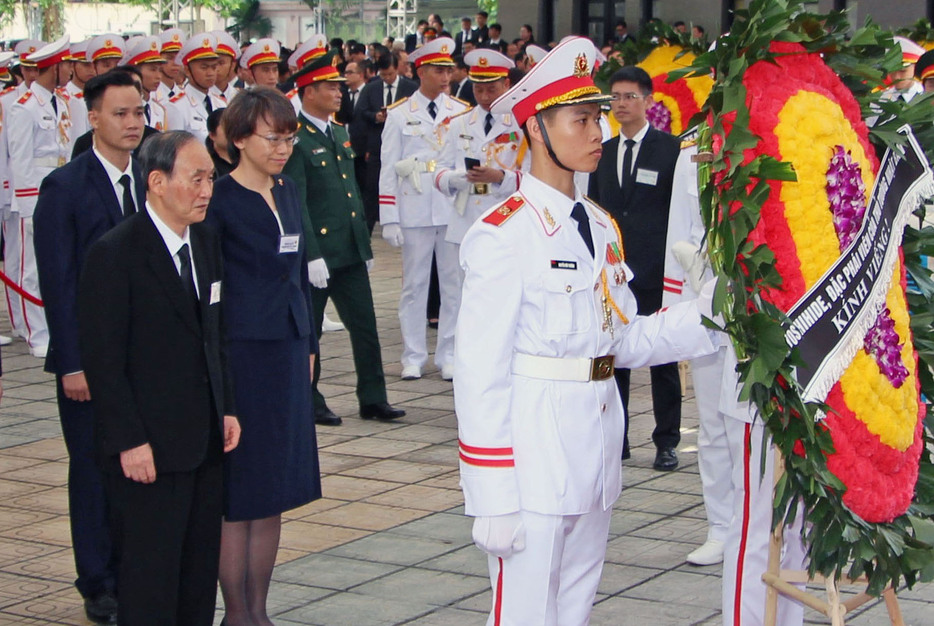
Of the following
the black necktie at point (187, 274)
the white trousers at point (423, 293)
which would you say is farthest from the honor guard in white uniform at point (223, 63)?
the black necktie at point (187, 274)

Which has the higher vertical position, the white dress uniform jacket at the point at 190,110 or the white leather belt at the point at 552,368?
the white dress uniform jacket at the point at 190,110

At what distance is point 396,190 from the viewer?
10.0m

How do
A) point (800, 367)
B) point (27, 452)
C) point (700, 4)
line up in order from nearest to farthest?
point (800, 367)
point (27, 452)
point (700, 4)

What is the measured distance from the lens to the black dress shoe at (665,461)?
7391 mm

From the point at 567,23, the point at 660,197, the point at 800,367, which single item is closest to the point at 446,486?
the point at 660,197

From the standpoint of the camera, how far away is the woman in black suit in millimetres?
5059

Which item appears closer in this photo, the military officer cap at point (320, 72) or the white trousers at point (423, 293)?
the military officer cap at point (320, 72)

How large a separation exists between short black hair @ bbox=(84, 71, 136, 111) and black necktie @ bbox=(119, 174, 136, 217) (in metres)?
0.28

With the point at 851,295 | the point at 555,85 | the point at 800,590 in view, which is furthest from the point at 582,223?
the point at 800,590

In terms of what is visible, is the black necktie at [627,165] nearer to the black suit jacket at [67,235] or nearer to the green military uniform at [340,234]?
the green military uniform at [340,234]

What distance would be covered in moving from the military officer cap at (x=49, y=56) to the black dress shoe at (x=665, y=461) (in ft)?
22.3

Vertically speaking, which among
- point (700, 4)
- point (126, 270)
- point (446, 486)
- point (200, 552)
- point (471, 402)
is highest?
point (700, 4)

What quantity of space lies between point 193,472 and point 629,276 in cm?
147

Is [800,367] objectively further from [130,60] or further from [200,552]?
[130,60]
